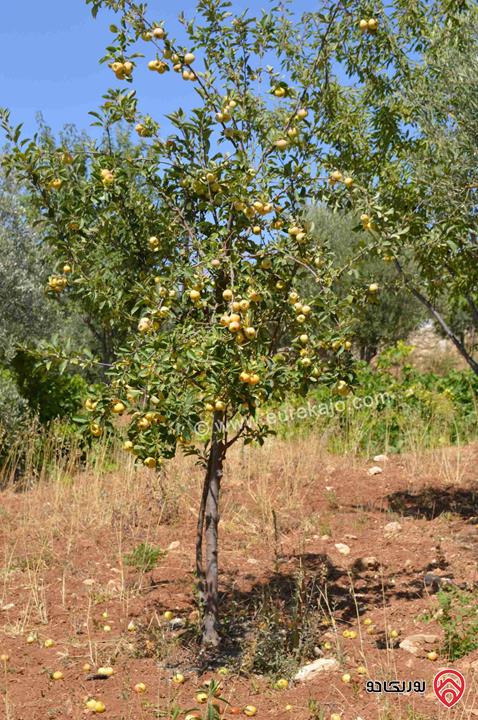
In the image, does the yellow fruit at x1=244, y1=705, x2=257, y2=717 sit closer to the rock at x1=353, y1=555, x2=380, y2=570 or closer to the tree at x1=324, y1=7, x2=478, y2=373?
the rock at x1=353, y1=555, x2=380, y2=570

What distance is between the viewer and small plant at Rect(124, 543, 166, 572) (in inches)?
238

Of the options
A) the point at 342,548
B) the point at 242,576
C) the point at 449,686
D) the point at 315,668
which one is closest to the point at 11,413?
the point at 242,576

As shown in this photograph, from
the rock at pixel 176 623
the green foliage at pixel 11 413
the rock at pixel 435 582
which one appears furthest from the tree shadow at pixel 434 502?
the green foliage at pixel 11 413

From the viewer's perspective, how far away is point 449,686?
12.9 feet

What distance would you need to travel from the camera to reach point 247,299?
3.85m

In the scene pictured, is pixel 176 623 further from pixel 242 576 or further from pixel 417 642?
pixel 417 642

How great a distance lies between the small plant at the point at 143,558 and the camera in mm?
6035

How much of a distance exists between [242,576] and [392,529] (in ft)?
5.26

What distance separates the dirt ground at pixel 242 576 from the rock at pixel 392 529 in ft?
0.08

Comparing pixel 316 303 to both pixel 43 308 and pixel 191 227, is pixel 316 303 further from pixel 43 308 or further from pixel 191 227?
pixel 43 308

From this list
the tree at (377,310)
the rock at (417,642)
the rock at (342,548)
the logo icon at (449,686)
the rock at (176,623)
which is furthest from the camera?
the tree at (377,310)

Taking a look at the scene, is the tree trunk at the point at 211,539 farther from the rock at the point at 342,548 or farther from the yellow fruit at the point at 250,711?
the rock at the point at 342,548

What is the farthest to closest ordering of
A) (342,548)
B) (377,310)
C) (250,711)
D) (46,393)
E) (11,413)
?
(377,310) < (46,393) < (11,413) < (342,548) < (250,711)

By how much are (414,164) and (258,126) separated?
2.08 metres
